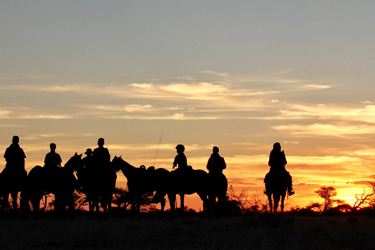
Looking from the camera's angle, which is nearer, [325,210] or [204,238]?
[204,238]

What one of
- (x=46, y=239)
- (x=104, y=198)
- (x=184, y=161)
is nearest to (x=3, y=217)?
(x=104, y=198)

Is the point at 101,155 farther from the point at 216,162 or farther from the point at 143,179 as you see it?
the point at 216,162

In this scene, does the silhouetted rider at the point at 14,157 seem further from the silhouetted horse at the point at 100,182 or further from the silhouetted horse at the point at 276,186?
the silhouetted horse at the point at 276,186

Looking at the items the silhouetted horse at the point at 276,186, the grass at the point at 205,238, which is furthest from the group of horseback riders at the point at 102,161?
the grass at the point at 205,238

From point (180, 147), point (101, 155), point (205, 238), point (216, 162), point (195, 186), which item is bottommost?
point (205, 238)

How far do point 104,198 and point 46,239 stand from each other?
7.42 metres

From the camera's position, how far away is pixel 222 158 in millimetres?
19562

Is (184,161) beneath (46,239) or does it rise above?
above

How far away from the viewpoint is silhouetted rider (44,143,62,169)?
1923 cm

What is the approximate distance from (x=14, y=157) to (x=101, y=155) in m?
2.95

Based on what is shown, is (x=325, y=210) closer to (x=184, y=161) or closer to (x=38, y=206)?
(x=184, y=161)

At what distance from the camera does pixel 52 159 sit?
63.4 feet

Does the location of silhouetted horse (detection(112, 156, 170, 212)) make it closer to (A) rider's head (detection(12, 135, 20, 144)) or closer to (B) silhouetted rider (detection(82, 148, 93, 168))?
(B) silhouetted rider (detection(82, 148, 93, 168))

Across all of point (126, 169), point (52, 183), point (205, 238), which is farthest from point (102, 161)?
point (205, 238)
